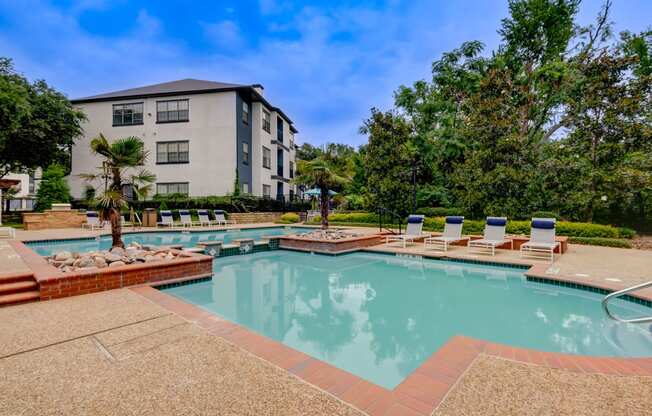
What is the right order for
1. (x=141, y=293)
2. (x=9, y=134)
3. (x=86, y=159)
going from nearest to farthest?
(x=141, y=293), (x=9, y=134), (x=86, y=159)

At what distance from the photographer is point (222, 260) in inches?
380

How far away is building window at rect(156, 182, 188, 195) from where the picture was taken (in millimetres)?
23516

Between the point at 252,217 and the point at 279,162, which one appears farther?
the point at 279,162

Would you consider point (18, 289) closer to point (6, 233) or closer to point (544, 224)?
point (6, 233)

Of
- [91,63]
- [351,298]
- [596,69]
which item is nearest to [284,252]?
[351,298]

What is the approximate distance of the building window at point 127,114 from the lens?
23906 mm

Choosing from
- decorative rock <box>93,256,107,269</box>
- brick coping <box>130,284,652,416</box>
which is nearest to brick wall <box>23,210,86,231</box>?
decorative rock <box>93,256,107,269</box>

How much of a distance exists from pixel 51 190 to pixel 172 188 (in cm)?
677

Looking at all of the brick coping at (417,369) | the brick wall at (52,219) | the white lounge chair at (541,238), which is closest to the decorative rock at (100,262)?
the brick coping at (417,369)

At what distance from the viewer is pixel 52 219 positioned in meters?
17.7

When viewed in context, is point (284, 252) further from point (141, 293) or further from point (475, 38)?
point (475, 38)

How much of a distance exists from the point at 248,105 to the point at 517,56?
19.0 metres

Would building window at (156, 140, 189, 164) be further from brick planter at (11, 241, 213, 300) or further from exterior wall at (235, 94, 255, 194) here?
brick planter at (11, 241, 213, 300)

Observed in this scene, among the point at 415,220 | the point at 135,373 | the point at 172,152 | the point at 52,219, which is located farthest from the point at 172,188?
the point at 135,373
